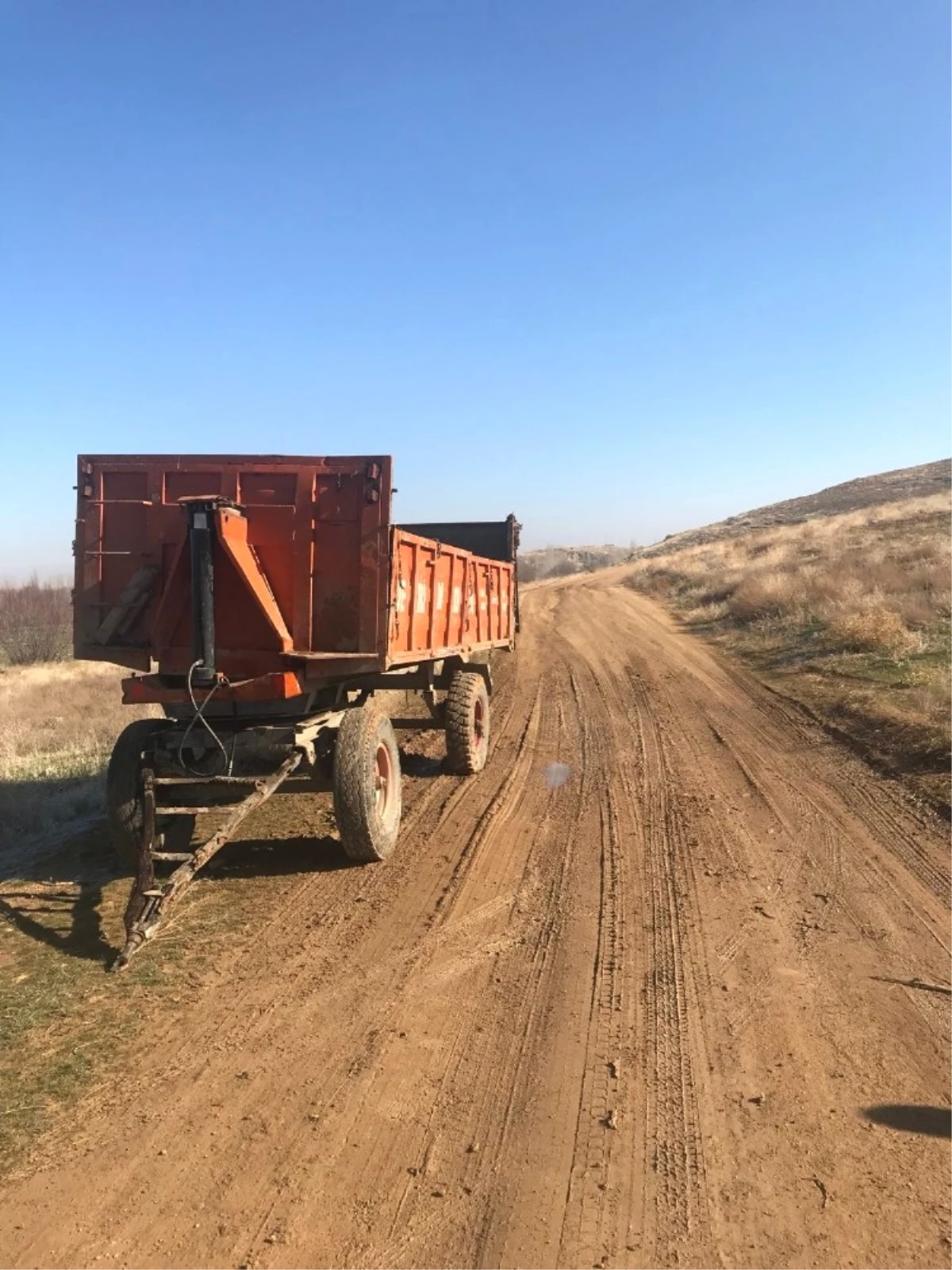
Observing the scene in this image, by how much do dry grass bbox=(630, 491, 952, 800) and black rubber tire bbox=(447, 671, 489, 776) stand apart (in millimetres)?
4646

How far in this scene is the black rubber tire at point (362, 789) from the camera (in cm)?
657

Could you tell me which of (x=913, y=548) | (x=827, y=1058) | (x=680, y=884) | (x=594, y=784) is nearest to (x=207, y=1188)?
(x=827, y=1058)

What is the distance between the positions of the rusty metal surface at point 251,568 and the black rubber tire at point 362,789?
1.52 feet

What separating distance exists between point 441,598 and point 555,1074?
17.4ft

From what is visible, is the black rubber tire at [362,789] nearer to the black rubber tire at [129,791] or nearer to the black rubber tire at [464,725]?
the black rubber tire at [129,791]

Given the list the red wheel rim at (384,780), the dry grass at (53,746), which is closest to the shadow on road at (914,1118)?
the red wheel rim at (384,780)

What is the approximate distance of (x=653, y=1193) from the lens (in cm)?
323

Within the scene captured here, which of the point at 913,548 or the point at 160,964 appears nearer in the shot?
the point at 160,964

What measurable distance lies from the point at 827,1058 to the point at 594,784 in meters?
5.24

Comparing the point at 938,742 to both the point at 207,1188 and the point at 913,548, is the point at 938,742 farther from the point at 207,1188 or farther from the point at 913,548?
the point at 913,548

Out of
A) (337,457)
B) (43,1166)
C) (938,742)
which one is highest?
(337,457)

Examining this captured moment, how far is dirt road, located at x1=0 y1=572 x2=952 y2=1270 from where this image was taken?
3.05 meters

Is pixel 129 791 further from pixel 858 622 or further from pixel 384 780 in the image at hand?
pixel 858 622

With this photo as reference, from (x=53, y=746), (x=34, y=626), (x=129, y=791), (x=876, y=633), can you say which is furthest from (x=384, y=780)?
(x=34, y=626)
